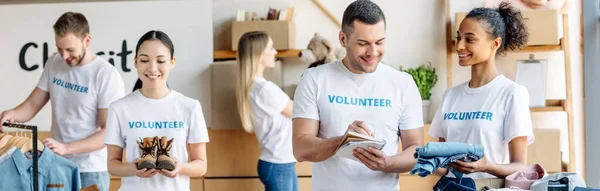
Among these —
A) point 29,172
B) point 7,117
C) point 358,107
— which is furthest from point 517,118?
point 7,117

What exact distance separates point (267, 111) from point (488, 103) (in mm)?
2243

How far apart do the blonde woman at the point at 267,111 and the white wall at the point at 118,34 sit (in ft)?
1.63

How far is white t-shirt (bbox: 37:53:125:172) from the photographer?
423cm

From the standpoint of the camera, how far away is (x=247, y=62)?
17.3 ft

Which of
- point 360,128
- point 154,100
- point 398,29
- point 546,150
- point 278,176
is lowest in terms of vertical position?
point 278,176

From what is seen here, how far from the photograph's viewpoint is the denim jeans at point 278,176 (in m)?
5.18

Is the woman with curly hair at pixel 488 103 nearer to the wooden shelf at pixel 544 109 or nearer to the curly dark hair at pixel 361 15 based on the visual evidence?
the curly dark hair at pixel 361 15

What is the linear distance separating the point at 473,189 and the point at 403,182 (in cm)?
270

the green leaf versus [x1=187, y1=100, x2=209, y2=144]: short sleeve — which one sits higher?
the green leaf

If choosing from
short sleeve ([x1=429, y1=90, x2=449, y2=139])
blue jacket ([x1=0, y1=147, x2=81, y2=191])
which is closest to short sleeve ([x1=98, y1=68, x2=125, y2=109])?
blue jacket ([x1=0, y1=147, x2=81, y2=191])

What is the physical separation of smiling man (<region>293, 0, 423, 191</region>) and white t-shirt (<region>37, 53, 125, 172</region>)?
1.47m

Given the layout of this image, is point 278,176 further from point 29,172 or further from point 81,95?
point 29,172

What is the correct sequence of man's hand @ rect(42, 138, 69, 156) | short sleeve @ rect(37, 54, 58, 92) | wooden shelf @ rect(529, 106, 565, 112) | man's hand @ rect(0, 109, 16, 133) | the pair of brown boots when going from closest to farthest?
the pair of brown boots, man's hand @ rect(42, 138, 69, 156), man's hand @ rect(0, 109, 16, 133), short sleeve @ rect(37, 54, 58, 92), wooden shelf @ rect(529, 106, 565, 112)

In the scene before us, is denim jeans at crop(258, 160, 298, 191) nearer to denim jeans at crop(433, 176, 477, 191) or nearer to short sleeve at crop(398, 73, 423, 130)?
short sleeve at crop(398, 73, 423, 130)
